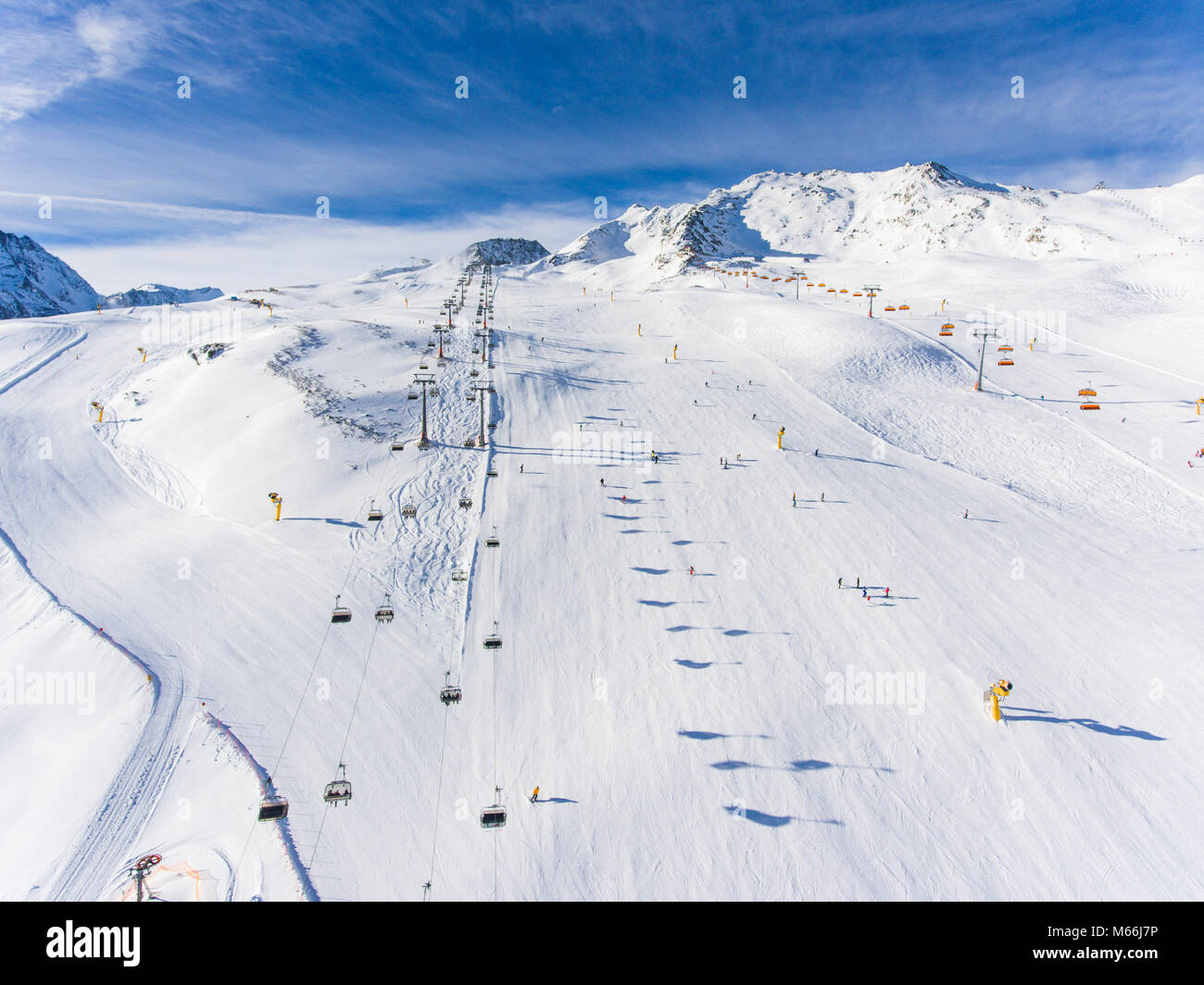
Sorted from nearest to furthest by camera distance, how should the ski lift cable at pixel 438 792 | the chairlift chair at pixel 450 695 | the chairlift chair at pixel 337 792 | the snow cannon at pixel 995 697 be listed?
the ski lift cable at pixel 438 792 < the chairlift chair at pixel 337 792 < the chairlift chair at pixel 450 695 < the snow cannon at pixel 995 697

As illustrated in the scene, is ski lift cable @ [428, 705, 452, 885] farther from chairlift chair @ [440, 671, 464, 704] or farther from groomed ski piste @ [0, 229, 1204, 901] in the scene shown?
chairlift chair @ [440, 671, 464, 704]

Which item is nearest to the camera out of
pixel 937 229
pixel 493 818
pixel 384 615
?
pixel 493 818

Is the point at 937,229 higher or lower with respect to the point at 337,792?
higher

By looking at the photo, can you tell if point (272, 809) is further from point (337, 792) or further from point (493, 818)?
point (493, 818)

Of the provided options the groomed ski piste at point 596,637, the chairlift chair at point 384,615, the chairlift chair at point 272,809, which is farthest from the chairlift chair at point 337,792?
the chairlift chair at point 384,615

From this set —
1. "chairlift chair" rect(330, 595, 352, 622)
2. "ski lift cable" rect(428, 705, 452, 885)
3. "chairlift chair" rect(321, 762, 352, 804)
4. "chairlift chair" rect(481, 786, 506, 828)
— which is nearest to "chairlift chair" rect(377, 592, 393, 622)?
"chairlift chair" rect(330, 595, 352, 622)

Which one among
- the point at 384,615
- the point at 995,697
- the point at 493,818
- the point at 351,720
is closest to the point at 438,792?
the point at 493,818

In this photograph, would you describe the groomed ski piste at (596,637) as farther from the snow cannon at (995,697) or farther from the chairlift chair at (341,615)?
the chairlift chair at (341,615)

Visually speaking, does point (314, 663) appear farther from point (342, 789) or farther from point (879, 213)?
point (879, 213)
